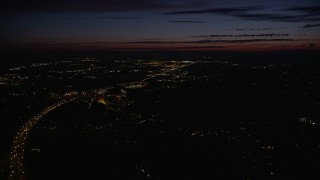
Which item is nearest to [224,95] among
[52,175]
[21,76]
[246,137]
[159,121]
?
[159,121]

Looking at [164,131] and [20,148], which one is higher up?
[20,148]

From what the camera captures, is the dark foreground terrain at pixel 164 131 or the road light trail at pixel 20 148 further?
the dark foreground terrain at pixel 164 131

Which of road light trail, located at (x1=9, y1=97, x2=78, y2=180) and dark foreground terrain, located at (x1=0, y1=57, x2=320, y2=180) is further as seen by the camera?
dark foreground terrain, located at (x1=0, y1=57, x2=320, y2=180)

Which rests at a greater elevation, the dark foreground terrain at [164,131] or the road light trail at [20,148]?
the road light trail at [20,148]

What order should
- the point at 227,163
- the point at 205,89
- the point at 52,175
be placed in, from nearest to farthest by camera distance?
the point at 52,175 < the point at 227,163 < the point at 205,89

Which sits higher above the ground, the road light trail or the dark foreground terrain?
the road light trail

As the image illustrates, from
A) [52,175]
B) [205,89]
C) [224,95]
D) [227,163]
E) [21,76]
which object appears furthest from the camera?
[21,76]

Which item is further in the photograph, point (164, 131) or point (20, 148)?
point (164, 131)

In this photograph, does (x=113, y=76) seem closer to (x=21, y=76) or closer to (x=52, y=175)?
(x=21, y=76)
